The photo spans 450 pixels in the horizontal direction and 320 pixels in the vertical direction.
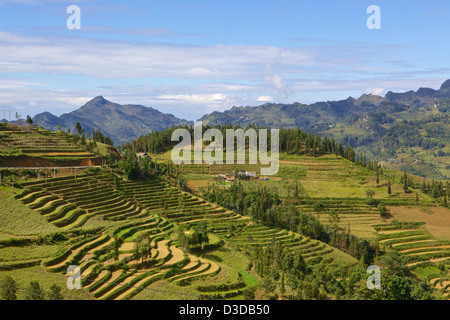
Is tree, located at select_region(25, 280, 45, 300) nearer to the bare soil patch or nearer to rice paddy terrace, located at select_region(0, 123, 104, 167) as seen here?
rice paddy terrace, located at select_region(0, 123, 104, 167)

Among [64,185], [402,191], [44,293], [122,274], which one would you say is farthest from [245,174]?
[44,293]

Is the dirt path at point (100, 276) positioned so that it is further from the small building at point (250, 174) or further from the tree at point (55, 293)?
the small building at point (250, 174)

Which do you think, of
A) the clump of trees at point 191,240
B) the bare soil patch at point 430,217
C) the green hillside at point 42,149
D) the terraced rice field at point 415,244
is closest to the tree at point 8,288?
the clump of trees at point 191,240

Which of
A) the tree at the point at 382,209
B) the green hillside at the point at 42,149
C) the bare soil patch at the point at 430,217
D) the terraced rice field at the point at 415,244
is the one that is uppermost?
the green hillside at the point at 42,149

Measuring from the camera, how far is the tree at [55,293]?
66.5ft

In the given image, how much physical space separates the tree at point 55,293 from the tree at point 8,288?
1702 mm

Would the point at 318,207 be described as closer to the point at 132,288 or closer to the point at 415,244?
the point at 415,244

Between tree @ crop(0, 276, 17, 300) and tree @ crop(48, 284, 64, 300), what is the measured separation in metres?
1.70

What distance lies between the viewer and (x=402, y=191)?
2697 inches

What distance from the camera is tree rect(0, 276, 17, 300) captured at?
19.5 metres

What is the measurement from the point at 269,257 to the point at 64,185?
23.8m

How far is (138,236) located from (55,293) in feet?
36.4

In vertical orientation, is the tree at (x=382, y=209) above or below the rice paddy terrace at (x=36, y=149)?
below
